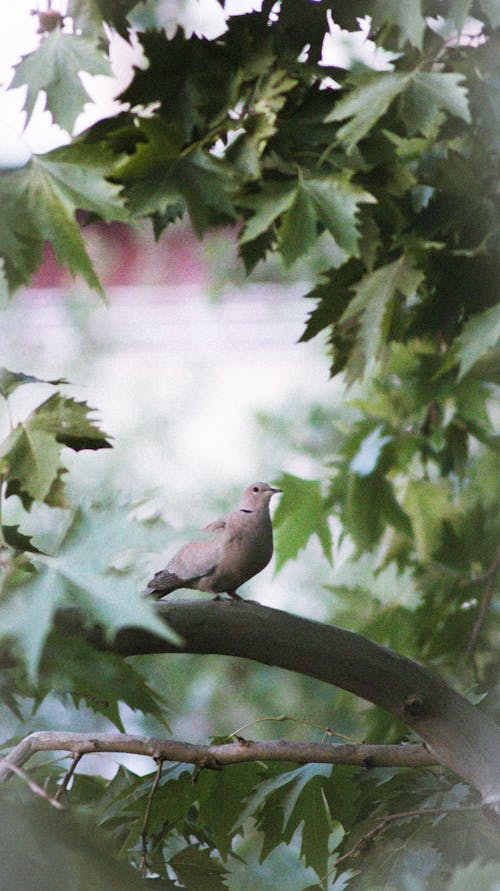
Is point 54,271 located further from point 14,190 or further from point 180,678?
point 14,190

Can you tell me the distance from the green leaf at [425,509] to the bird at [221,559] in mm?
413

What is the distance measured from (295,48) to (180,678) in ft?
3.26

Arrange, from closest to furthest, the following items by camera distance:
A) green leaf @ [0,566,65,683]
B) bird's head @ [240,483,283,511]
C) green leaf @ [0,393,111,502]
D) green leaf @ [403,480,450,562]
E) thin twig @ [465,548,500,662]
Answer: green leaf @ [0,566,65,683], green leaf @ [0,393,111,502], bird's head @ [240,483,283,511], thin twig @ [465,548,500,662], green leaf @ [403,480,450,562]

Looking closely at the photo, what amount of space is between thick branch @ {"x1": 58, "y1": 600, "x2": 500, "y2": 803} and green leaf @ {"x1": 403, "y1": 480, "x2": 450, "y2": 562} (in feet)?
1.45

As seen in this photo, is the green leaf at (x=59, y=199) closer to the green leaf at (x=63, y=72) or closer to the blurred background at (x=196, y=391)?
the green leaf at (x=63, y=72)

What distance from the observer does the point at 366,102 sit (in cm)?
56

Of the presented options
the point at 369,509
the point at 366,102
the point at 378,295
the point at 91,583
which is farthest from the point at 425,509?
the point at 91,583

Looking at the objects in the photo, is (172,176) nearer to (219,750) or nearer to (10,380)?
(10,380)

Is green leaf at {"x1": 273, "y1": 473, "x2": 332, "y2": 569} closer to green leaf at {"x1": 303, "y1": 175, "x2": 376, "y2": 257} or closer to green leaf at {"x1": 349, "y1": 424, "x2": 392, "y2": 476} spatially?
green leaf at {"x1": 349, "y1": 424, "x2": 392, "y2": 476}

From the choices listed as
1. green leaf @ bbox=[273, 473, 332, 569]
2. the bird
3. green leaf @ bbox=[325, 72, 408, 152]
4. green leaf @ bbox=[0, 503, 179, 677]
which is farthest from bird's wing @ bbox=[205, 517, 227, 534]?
green leaf @ bbox=[273, 473, 332, 569]

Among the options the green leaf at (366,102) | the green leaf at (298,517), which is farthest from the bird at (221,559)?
the green leaf at (298,517)

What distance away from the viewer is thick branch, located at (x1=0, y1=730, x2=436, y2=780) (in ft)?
1.58

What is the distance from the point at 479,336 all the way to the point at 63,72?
28 cm

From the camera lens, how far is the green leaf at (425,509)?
0.95 metres
